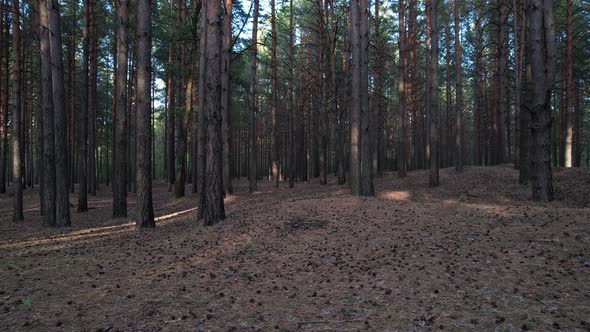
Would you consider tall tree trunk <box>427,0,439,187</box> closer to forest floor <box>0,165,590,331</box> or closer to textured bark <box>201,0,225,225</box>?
forest floor <box>0,165,590,331</box>

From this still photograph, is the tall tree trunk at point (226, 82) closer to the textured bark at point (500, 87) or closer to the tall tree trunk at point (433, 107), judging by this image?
the tall tree trunk at point (433, 107)

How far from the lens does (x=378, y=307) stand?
14.6ft

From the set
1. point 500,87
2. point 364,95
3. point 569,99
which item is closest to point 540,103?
point 364,95

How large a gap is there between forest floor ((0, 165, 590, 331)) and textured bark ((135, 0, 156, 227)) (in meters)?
1.00

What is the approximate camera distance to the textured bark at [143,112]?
10.2 metres

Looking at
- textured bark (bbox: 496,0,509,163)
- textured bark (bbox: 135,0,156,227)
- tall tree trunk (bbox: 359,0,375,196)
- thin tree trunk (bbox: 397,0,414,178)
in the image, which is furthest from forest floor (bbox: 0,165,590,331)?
textured bark (bbox: 496,0,509,163)

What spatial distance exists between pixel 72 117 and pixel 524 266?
29.7m

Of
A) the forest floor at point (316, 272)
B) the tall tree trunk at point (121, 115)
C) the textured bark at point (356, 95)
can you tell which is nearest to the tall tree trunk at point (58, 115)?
the forest floor at point (316, 272)

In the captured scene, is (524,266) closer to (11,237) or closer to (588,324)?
(588,324)

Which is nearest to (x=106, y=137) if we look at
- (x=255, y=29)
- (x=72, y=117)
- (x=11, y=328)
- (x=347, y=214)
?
(x=72, y=117)

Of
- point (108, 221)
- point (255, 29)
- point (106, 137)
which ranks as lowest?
point (108, 221)

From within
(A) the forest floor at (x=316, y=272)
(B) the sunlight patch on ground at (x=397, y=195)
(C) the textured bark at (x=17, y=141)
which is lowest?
(A) the forest floor at (x=316, y=272)

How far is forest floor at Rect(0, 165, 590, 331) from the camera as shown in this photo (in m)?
4.09

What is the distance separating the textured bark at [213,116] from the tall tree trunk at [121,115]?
383 cm
